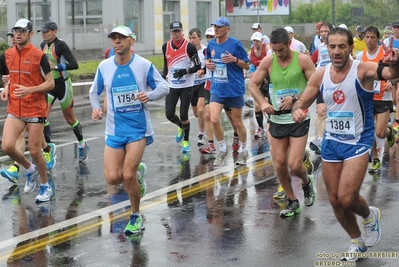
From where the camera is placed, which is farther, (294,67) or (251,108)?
(251,108)

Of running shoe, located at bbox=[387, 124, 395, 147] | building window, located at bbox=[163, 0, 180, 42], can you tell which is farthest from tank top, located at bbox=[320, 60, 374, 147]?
building window, located at bbox=[163, 0, 180, 42]

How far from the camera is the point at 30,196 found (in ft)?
35.2

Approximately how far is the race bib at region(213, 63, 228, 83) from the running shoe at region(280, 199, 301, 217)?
12.8 ft

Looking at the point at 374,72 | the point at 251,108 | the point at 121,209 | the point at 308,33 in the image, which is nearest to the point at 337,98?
the point at 374,72

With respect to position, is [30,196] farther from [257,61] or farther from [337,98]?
[257,61]

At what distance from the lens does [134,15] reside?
154 ft

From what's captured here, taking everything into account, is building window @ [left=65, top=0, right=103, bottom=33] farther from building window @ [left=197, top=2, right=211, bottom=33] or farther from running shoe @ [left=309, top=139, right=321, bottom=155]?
running shoe @ [left=309, top=139, right=321, bottom=155]

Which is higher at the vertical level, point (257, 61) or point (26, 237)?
point (257, 61)

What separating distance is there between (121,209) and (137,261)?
7.24ft

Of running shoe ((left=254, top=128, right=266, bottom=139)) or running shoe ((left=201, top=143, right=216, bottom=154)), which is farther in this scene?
running shoe ((left=254, top=128, right=266, bottom=139))

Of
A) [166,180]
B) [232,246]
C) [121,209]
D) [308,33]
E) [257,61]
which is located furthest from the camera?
[308,33]

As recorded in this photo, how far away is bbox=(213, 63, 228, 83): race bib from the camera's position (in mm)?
13031

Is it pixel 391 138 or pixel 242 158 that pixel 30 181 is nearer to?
pixel 242 158

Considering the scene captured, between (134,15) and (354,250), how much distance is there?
40264mm
